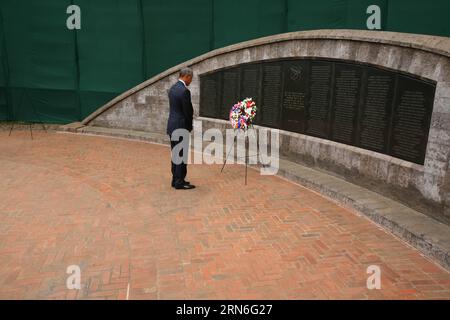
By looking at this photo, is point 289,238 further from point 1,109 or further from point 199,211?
point 1,109

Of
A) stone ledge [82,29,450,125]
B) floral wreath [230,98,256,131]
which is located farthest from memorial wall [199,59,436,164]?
floral wreath [230,98,256,131]

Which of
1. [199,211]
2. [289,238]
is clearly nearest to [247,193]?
[199,211]

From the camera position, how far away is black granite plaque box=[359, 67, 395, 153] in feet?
21.2

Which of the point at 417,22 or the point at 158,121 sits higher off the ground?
the point at 417,22

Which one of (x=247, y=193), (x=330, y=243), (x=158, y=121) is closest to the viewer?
(x=330, y=243)

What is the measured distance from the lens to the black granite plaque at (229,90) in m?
10.2

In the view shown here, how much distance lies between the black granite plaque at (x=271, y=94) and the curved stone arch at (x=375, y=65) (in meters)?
0.28

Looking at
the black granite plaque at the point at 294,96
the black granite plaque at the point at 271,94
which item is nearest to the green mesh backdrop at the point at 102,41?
the black granite plaque at the point at 271,94

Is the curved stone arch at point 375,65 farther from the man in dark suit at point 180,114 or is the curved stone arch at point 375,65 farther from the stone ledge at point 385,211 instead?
the man in dark suit at point 180,114

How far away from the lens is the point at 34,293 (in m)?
3.97

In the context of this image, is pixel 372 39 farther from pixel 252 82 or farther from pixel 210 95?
pixel 210 95

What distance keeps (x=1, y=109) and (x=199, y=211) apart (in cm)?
1252

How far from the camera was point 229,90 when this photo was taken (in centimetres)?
1047

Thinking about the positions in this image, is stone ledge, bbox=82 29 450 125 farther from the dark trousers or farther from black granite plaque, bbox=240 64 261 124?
the dark trousers
